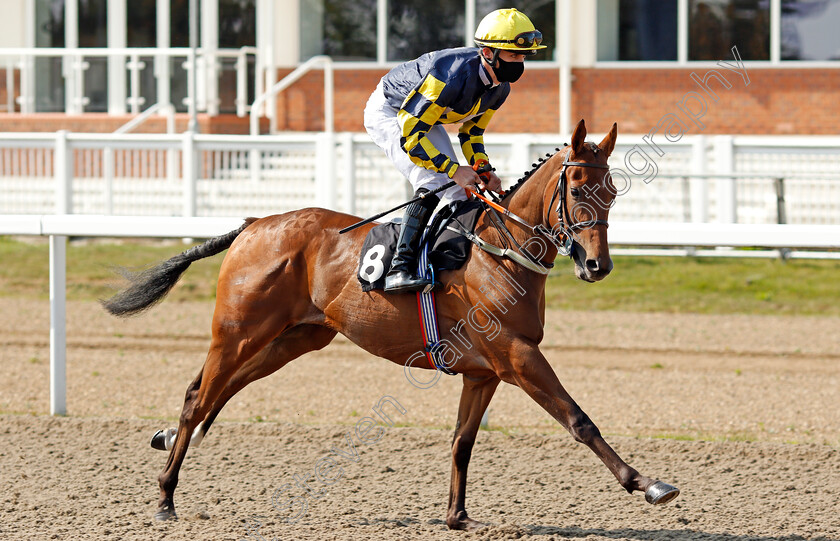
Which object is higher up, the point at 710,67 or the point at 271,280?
the point at 710,67

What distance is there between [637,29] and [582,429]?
12.3 meters

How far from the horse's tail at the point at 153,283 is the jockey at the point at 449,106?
97cm

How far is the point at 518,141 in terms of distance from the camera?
1155 centimetres

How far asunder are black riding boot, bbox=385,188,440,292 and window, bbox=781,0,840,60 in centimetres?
1186

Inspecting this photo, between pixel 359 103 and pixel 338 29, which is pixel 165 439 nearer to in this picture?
pixel 359 103

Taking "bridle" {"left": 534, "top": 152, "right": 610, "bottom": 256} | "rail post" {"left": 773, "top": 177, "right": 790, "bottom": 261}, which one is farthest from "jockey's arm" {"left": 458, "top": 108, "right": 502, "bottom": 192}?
"rail post" {"left": 773, "top": 177, "right": 790, "bottom": 261}

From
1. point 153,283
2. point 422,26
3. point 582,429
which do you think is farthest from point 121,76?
point 582,429

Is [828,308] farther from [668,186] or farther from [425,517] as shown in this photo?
[425,517]

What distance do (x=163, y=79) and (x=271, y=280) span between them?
11.2 m

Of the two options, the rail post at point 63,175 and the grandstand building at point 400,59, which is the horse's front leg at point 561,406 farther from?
the grandstand building at point 400,59

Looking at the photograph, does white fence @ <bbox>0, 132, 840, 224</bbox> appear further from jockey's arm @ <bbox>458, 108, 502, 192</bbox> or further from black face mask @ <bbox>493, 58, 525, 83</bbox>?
black face mask @ <bbox>493, 58, 525, 83</bbox>

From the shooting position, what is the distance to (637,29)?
Answer: 15.2 m

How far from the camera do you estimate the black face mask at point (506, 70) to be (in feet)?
13.8

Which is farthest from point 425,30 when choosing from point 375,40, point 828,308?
point 828,308
